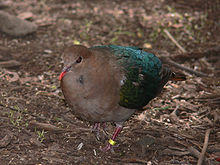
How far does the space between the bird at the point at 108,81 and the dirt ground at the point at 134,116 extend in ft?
1.67

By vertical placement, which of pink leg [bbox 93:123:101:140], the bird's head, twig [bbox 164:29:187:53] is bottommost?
pink leg [bbox 93:123:101:140]

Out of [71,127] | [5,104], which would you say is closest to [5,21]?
[5,104]

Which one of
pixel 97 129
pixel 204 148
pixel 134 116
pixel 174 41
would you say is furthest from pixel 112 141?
pixel 174 41

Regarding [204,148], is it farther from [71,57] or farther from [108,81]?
[71,57]

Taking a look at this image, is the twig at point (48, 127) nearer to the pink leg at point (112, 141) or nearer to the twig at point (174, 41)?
the pink leg at point (112, 141)

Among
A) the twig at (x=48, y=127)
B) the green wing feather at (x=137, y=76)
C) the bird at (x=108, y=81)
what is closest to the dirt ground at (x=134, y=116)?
the twig at (x=48, y=127)

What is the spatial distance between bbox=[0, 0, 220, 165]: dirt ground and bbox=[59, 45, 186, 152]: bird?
51cm

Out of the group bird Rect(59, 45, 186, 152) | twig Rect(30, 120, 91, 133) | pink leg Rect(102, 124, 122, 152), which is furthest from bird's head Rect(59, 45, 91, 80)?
pink leg Rect(102, 124, 122, 152)

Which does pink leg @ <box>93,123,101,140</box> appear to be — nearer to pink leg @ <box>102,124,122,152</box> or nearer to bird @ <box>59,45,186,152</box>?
bird @ <box>59,45,186,152</box>

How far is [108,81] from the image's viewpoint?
15.6 feet

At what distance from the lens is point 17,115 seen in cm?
551

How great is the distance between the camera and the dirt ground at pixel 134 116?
504cm

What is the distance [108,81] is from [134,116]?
1424mm

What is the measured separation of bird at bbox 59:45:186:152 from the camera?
14.9 ft
